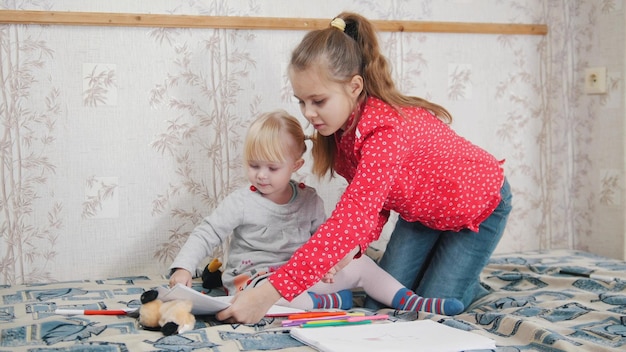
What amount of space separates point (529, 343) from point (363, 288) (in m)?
0.47

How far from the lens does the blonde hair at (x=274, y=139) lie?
168 cm

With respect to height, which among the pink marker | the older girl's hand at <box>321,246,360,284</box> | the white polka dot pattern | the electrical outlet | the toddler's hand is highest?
the electrical outlet

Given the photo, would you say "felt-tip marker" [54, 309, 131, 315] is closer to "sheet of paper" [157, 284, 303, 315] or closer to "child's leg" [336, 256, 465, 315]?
"sheet of paper" [157, 284, 303, 315]

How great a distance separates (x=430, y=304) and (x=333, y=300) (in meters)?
0.22

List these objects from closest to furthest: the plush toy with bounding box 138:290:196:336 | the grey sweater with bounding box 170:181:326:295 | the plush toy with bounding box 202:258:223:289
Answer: the plush toy with bounding box 138:290:196:336, the grey sweater with bounding box 170:181:326:295, the plush toy with bounding box 202:258:223:289

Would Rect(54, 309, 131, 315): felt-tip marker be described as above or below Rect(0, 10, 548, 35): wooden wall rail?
below

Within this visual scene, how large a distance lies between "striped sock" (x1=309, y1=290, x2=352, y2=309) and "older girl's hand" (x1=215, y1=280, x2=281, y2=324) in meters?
0.21

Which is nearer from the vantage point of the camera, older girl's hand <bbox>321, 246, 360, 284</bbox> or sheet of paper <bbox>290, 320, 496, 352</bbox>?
sheet of paper <bbox>290, 320, 496, 352</bbox>

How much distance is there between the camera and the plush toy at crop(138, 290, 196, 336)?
52.4 inches

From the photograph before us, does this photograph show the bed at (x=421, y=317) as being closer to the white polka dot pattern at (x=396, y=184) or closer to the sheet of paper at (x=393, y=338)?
the sheet of paper at (x=393, y=338)

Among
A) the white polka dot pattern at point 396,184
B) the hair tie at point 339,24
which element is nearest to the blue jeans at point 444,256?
the white polka dot pattern at point 396,184

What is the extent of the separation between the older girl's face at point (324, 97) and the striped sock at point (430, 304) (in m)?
0.42

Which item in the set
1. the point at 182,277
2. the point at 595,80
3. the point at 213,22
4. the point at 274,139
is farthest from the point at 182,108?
the point at 595,80

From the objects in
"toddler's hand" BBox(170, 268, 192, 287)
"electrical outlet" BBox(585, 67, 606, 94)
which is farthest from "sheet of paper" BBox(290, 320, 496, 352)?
"electrical outlet" BBox(585, 67, 606, 94)
